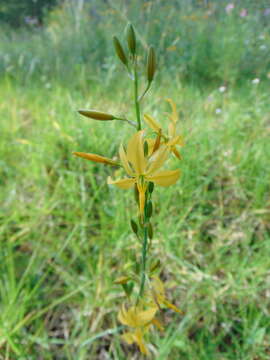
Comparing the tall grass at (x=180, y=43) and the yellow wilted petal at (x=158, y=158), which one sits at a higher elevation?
the tall grass at (x=180, y=43)

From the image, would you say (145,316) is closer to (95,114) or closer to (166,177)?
(166,177)

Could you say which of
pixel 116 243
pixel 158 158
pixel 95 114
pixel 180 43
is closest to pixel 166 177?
pixel 158 158

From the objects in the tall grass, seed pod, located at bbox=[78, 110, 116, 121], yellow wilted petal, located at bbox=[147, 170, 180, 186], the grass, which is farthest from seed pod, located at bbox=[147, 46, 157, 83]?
the tall grass

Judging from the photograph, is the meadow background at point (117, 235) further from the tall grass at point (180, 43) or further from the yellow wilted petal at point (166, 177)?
the tall grass at point (180, 43)

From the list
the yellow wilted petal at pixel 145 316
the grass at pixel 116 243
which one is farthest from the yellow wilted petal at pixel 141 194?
the grass at pixel 116 243

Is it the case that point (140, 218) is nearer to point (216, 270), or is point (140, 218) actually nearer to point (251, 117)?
point (216, 270)

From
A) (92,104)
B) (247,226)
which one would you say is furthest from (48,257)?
(92,104)
